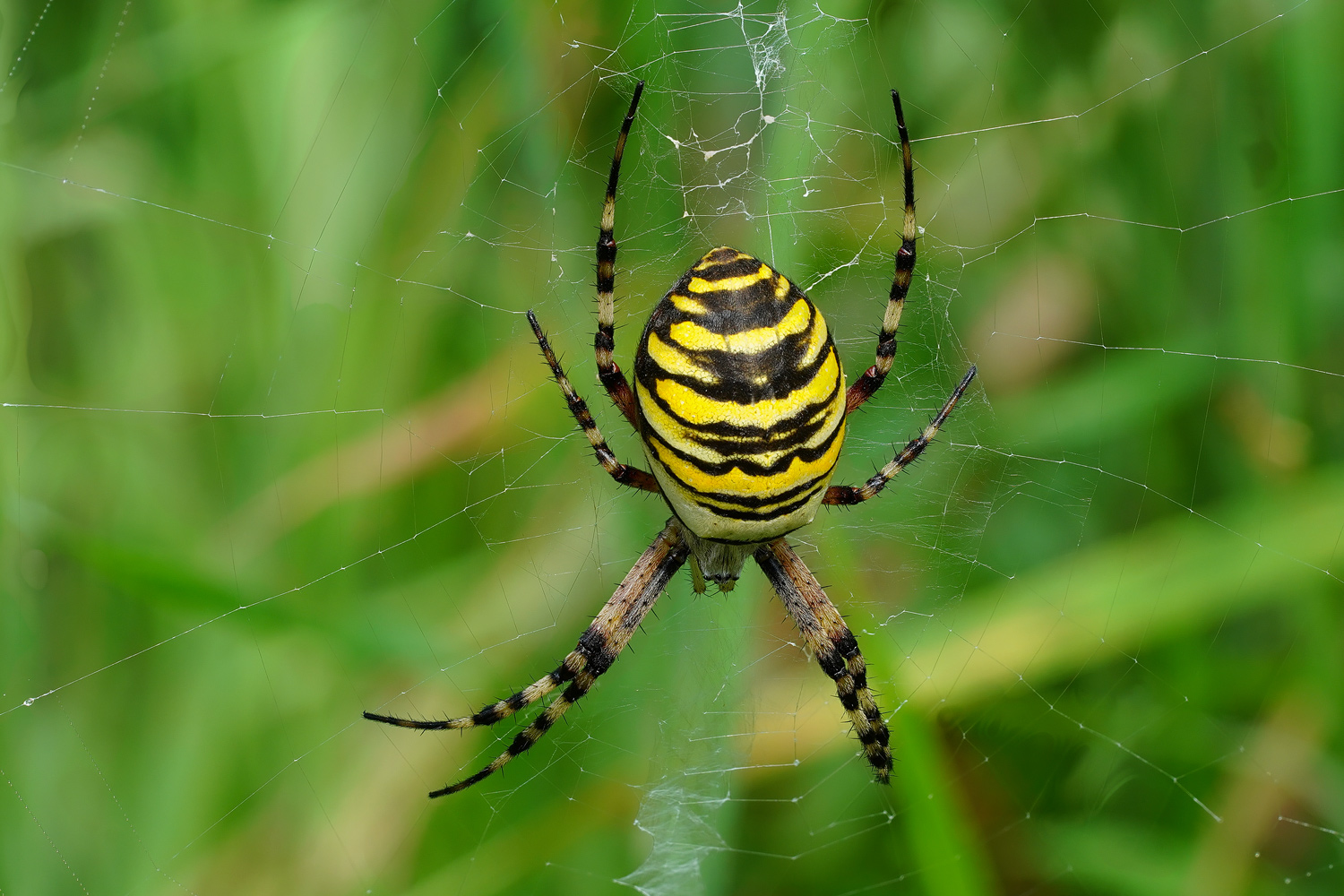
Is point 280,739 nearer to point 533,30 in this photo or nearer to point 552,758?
point 552,758

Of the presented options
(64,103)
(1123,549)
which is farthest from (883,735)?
(64,103)

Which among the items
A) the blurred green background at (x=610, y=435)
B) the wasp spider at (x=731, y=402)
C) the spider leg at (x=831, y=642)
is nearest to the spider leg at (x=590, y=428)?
the wasp spider at (x=731, y=402)

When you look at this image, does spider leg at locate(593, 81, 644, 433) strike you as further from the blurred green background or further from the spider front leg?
the spider front leg

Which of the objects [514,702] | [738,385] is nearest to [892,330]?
[738,385]

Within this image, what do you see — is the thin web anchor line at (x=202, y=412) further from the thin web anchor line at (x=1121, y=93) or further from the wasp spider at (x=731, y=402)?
the thin web anchor line at (x=1121, y=93)

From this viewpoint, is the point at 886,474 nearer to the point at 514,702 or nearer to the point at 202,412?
the point at 514,702

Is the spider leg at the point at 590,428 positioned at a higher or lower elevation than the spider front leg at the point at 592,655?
higher

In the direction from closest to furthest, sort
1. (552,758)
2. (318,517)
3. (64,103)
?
(64,103)
(318,517)
(552,758)
